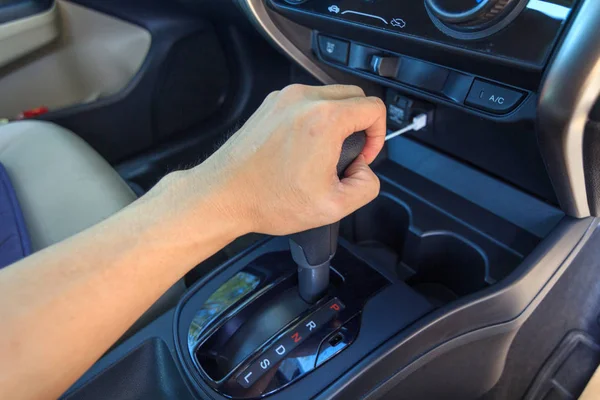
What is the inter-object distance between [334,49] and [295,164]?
35cm

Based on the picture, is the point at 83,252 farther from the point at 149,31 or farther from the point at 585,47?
the point at 149,31

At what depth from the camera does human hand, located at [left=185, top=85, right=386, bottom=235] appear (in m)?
0.44

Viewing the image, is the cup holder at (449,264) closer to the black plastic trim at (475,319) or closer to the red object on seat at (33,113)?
the black plastic trim at (475,319)

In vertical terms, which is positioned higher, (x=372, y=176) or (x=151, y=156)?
(x=372, y=176)

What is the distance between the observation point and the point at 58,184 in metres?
0.83

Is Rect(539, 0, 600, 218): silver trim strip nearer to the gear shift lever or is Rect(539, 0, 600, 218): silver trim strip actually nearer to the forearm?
the gear shift lever

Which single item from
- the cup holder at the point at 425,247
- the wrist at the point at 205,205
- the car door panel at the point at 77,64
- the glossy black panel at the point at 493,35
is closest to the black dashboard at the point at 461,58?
the glossy black panel at the point at 493,35

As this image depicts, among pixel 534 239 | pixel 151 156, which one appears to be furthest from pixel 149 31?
pixel 534 239

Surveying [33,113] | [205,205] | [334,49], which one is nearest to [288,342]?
[205,205]

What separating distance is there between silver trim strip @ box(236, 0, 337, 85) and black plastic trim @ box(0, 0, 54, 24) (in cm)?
71

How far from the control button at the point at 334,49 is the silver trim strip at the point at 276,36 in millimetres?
41

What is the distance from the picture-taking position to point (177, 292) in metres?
0.73

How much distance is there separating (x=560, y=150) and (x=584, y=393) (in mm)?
532

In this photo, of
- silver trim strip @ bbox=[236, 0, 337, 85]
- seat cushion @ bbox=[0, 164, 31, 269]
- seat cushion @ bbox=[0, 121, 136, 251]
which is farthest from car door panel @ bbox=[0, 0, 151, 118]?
silver trim strip @ bbox=[236, 0, 337, 85]
